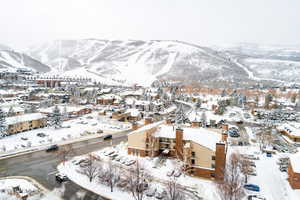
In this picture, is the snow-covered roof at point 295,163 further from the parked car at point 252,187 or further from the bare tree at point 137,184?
the bare tree at point 137,184

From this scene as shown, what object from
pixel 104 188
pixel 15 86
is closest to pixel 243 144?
pixel 104 188

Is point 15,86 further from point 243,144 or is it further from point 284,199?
point 284,199

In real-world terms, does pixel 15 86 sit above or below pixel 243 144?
above

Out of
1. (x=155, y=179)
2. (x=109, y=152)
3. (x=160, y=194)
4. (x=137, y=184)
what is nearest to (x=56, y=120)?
(x=109, y=152)

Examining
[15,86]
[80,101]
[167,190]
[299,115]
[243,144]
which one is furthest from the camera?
[15,86]

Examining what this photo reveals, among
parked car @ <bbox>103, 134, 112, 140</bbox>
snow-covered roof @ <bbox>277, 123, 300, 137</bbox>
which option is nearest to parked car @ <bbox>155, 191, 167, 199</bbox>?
parked car @ <bbox>103, 134, 112, 140</bbox>
